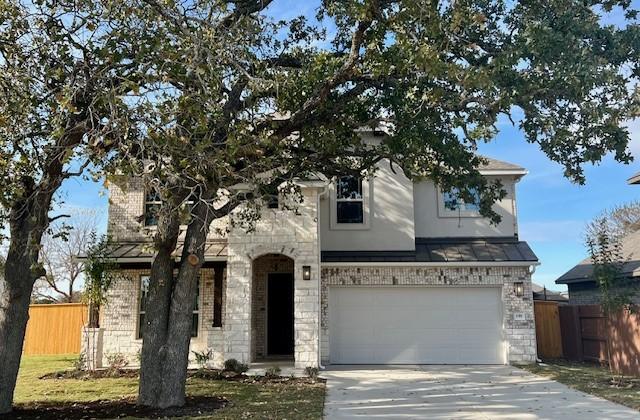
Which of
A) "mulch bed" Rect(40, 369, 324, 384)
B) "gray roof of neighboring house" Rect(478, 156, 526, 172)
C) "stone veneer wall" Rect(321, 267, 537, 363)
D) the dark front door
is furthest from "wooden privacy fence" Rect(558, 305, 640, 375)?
the dark front door

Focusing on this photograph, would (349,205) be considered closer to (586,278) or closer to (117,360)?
(117,360)

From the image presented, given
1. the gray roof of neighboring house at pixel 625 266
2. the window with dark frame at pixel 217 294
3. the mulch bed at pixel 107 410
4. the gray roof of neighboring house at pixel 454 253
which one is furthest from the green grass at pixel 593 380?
the window with dark frame at pixel 217 294

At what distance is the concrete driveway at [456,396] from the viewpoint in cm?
895

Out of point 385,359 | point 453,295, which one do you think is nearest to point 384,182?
point 453,295

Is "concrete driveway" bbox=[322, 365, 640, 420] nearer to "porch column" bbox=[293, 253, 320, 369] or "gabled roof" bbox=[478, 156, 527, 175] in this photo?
"porch column" bbox=[293, 253, 320, 369]

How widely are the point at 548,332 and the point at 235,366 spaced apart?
9606mm

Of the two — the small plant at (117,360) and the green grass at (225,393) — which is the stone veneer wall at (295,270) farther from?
the small plant at (117,360)

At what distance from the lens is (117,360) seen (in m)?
14.9

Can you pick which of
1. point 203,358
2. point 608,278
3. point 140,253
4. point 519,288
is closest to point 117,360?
point 203,358

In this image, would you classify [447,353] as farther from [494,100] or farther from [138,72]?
[138,72]

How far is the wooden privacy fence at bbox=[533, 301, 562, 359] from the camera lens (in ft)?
55.9

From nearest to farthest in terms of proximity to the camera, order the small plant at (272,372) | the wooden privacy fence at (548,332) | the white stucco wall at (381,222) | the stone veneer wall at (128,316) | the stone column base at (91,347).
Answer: the small plant at (272,372) → the stone column base at (91,347) → the stone veneer wall at (128,316) → the white stucco wall at (381,222) → the wooden privacy fence at (548,332)

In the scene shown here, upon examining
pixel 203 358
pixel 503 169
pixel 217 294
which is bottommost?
pixel 203 358

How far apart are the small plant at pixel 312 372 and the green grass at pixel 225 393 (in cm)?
90
